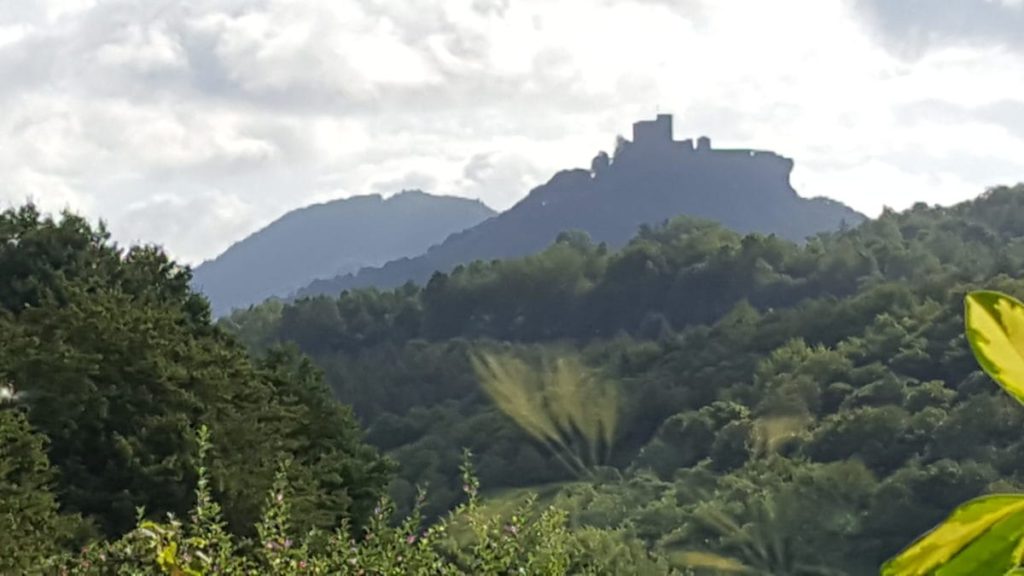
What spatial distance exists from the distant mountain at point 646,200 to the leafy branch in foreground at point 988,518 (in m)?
148

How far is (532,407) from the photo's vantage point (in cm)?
4906

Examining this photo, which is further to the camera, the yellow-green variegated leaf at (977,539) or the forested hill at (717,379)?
the forested hill at (717,379)

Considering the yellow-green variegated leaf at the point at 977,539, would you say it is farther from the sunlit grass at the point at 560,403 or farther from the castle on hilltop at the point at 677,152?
the castle on hilltop at the point at 677,152

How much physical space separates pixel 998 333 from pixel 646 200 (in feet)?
508

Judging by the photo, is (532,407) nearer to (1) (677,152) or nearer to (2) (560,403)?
(2) (560,403)

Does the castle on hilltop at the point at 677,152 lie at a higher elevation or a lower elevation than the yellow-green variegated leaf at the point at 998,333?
higher

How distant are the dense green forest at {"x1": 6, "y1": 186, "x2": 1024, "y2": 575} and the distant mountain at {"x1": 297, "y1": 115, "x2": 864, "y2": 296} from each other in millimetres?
71484

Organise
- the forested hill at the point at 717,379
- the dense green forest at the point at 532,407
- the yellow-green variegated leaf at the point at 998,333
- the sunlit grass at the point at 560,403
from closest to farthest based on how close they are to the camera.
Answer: the yellow-green variegated leaf at the point at 998,333 < the dense green forest at the point at 532,407 < the forested hill at the point at 717,379 < the sunlit grass at the point at 560,403

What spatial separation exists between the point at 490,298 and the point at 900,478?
31.4m

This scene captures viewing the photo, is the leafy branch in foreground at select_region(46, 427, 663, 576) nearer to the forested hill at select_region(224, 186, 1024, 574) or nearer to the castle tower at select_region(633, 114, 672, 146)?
the forested hill at select_region(224, 186, 1024, 574)

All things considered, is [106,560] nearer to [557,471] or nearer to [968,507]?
[968,507]

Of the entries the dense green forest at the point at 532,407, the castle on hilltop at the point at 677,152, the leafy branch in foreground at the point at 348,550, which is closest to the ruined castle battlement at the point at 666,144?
the castle on hilltop at the point at 677,152

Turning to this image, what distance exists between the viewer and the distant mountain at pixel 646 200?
500ft

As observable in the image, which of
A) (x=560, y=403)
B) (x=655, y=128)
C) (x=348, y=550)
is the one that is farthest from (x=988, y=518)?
(x=655, y=128)
